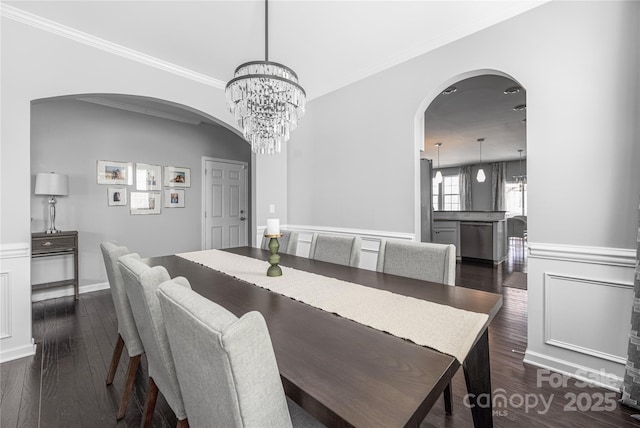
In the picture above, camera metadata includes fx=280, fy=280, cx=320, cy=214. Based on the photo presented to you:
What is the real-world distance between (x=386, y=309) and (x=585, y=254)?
165 cm

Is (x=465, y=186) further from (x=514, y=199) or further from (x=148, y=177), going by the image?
(x=148, y=177)

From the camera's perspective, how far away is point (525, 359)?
6.89 feet

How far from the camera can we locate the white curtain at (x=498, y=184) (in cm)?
936

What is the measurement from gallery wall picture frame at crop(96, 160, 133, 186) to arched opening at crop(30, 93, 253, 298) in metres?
0.02

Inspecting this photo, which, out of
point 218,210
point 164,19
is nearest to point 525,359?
point 164,19

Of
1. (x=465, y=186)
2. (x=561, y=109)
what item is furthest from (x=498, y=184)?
(x=561, y=109)

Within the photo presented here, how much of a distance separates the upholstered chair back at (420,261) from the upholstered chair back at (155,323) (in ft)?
4.46

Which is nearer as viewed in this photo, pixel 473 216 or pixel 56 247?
pixel 56 247

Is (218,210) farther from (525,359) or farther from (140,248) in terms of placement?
(525,359)

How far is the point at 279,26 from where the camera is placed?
2422mm

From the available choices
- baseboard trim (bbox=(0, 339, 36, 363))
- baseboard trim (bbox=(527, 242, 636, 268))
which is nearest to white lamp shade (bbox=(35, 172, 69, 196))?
baseboard trim (bbox=(0, 339, 36, 363))

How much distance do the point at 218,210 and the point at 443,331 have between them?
4785 mm

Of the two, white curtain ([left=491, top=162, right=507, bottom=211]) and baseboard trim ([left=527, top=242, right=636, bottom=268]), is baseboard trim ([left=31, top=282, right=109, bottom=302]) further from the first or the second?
white curtain ([left=491, top=162, right=507, bottom=211])

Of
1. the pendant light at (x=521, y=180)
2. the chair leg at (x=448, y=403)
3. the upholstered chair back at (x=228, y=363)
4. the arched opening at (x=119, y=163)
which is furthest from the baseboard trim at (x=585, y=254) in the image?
the pendant light at (x=521, y=180)
